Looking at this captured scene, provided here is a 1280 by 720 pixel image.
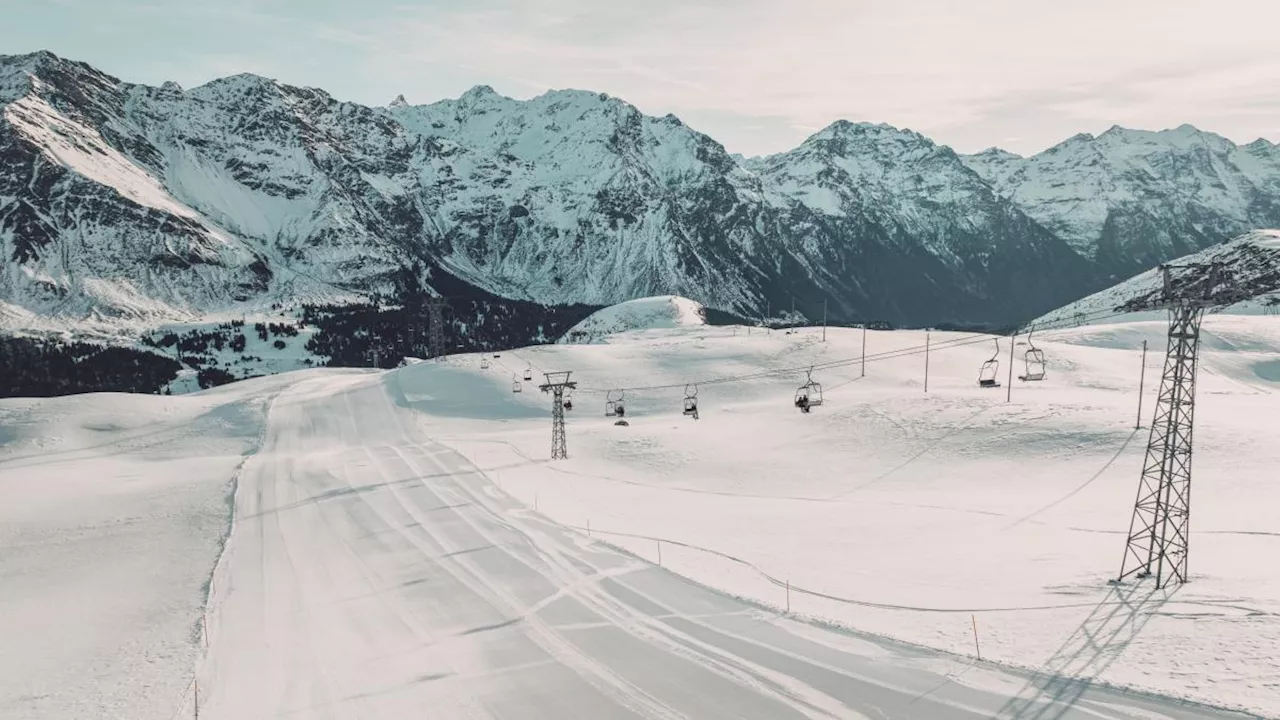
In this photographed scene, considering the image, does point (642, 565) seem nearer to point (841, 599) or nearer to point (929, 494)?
point (841, 599)

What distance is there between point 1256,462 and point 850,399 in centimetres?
4007

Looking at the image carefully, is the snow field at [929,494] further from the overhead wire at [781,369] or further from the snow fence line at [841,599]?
the overhead wire at [781,369]

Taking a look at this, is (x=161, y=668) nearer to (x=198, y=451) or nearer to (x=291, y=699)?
(x=291, y=699)

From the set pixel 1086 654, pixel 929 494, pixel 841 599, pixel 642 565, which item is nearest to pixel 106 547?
pixel 642 565

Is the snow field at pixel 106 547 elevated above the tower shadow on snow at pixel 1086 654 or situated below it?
below

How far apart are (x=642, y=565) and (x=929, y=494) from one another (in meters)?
27.7

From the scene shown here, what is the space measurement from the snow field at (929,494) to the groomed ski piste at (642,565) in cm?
29

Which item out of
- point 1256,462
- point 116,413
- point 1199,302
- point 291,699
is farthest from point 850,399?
point 116,413

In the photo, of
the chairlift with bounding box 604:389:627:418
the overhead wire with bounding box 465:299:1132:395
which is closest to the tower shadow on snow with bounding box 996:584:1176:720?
the chairlift with bounding box 604:389:627:418

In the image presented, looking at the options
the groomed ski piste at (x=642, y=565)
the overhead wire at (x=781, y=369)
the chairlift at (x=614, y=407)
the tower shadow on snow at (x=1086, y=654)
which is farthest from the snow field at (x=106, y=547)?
the overhead wire at (x=781, y=369)

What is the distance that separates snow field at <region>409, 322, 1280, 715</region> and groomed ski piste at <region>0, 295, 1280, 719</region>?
29 cm

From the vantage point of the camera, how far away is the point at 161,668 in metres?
32.5

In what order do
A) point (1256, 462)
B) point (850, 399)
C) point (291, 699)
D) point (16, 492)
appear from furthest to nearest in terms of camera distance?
point (850, 399) → point (16, 492) → point (1256, 462) → point (291, 699)

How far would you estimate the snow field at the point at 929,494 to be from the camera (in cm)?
3150
